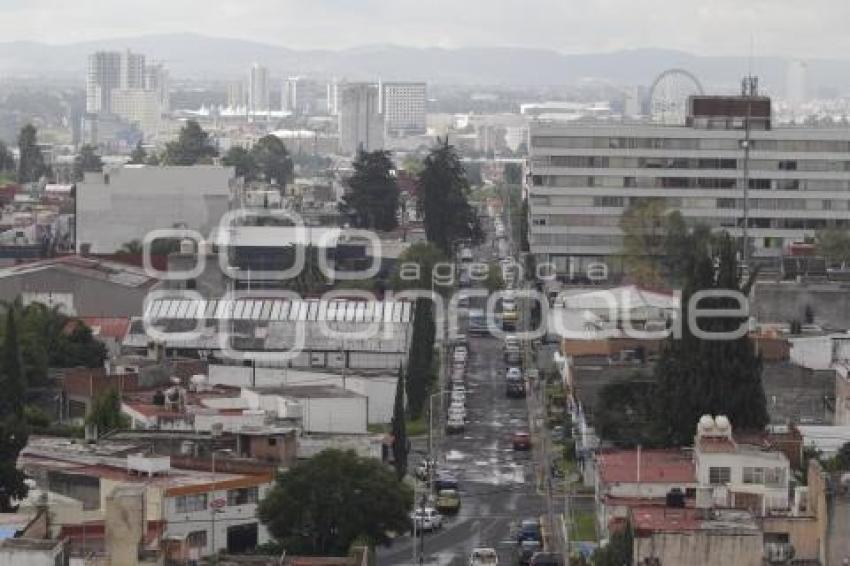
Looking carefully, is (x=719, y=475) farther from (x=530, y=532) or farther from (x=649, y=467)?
(x=530, y=532)

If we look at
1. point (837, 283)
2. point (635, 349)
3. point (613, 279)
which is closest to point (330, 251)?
point (613, 279)

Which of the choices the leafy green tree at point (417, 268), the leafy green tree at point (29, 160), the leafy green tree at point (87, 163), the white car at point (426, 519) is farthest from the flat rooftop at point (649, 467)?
the leafy green tree at point (87, 163)

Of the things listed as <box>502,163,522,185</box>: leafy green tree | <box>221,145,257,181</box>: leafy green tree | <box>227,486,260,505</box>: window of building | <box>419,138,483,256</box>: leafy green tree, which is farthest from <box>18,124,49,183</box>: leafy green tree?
<box>227,486,260,505</box>: window of building

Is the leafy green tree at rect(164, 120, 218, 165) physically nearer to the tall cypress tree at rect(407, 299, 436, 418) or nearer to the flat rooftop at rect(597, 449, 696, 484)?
the tall cypress tree at rect(407, 299, 436, 418)

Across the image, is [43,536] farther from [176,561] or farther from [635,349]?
[635,349]

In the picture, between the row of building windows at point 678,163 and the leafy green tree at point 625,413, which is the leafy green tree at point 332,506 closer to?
the leafy green tree at point 625,413

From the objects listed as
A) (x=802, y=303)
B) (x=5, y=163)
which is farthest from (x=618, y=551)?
(x=5, y=163)
